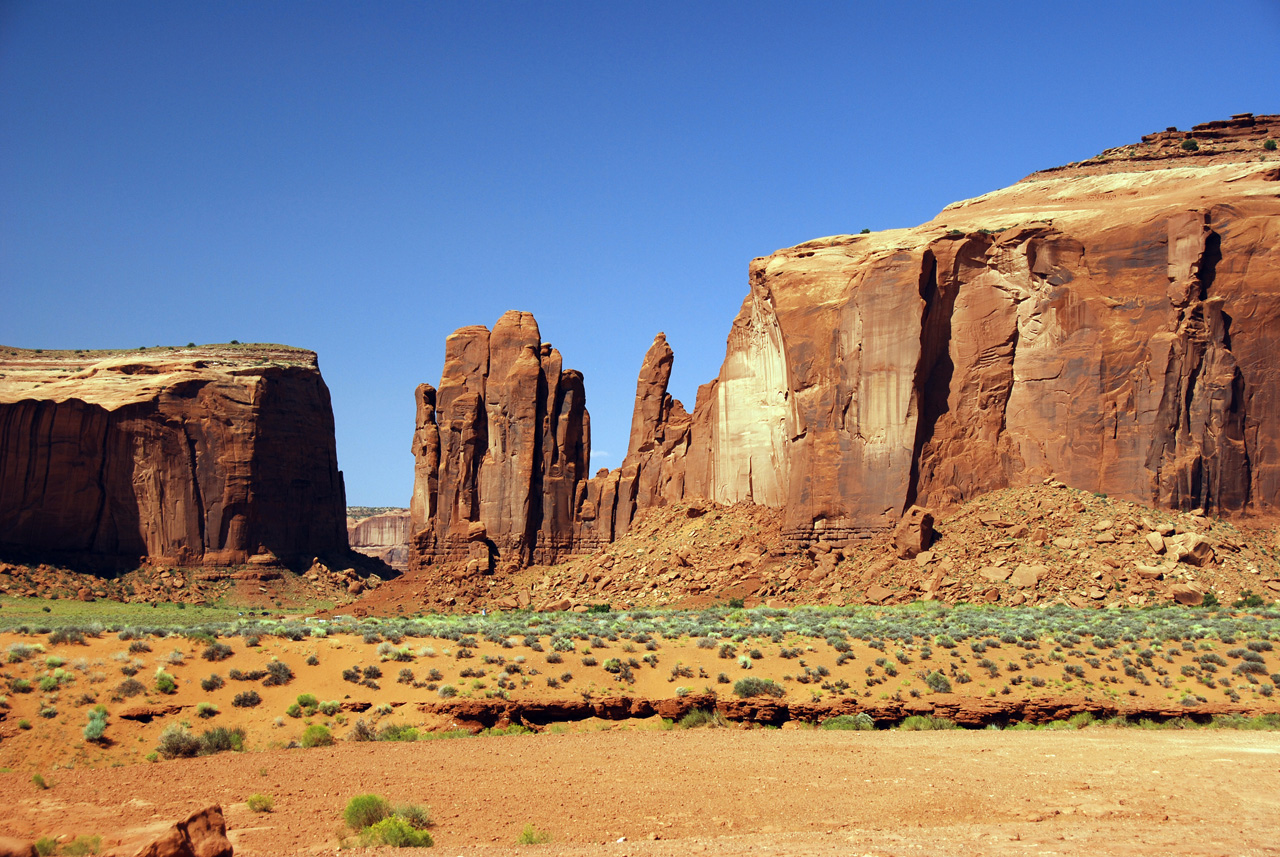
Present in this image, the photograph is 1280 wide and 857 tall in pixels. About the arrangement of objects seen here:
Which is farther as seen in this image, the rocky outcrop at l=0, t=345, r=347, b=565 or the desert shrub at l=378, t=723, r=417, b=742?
the rocky outcrop at l=0, t=345, r=347, b=565

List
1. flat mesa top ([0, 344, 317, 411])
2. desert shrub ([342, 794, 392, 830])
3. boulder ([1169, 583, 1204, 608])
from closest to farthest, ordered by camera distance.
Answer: desert shrub ([342, 794, 392, 830])
boulder ([1169, 583, 1204, 608])
flat mesa top ([0, 344, 317, 411])

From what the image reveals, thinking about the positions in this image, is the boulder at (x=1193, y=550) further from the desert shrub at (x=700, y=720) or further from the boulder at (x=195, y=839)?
the boulder at (x=195, y=839)

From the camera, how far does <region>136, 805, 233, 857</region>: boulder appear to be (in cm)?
1025

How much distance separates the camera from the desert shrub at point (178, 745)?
61.7ft

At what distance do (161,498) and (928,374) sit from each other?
5585cm

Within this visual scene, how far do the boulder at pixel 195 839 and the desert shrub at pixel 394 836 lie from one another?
2.11 meters

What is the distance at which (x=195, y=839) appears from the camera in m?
11.1

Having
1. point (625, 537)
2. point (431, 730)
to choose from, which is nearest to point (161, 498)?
point (625, 537)

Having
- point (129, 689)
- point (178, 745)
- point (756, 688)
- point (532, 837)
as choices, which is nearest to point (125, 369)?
point (129, 689)

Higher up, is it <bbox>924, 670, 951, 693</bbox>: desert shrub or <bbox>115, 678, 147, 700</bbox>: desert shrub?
<bbox>924, 670, 951, 693</bbox>: desert shrub

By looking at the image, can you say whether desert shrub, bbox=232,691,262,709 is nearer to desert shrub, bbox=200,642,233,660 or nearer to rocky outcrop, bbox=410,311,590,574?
desert shrub, bbox=200,642,233,660

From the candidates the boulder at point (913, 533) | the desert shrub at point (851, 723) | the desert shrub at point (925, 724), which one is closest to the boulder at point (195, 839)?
the desert shrub at point (851, 723)

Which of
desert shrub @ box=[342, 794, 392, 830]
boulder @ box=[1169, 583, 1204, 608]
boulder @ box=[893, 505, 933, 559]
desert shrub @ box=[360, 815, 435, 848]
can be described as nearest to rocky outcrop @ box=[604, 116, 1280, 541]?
boulder @ box=[893, 505, 933, 559]

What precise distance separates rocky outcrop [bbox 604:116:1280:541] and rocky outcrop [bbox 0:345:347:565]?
131 ft
